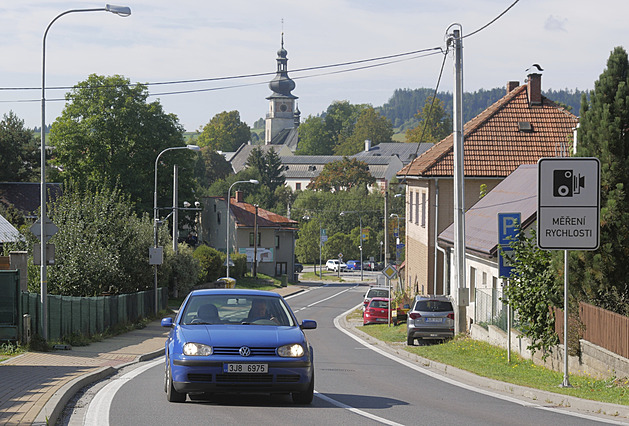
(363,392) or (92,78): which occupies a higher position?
(92,78)

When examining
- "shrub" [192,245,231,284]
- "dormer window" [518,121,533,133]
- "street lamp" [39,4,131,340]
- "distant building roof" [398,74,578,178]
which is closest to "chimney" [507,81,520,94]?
"distant building roof" [398,74,578,178]

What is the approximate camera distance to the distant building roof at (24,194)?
58.9m

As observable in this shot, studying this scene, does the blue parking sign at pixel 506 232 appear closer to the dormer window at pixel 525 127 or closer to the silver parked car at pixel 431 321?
the silver parked car at pixel 431 321

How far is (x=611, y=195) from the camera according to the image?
15086 millimetres

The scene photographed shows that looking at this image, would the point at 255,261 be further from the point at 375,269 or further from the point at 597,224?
the point at 597,224

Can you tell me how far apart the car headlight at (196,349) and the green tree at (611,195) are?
756cm

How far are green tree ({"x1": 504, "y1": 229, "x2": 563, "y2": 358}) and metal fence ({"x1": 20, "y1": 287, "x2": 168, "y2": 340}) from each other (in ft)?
37.1

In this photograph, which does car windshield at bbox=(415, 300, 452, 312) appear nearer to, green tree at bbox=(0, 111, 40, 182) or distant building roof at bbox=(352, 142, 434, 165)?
green tree at bbox=(0, 111, 40, 182)

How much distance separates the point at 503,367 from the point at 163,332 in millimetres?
17522

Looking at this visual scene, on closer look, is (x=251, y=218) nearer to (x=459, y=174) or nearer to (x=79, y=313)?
(x=79, y=313)

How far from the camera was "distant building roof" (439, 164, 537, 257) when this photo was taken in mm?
27816

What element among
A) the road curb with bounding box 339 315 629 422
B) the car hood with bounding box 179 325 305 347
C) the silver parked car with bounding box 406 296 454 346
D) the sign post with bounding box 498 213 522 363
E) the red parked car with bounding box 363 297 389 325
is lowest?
the red parked car with bounding box 363 297 389 325

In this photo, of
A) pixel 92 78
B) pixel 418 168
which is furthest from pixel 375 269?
pixel 418 168

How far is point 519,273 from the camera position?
1828 centimetres
